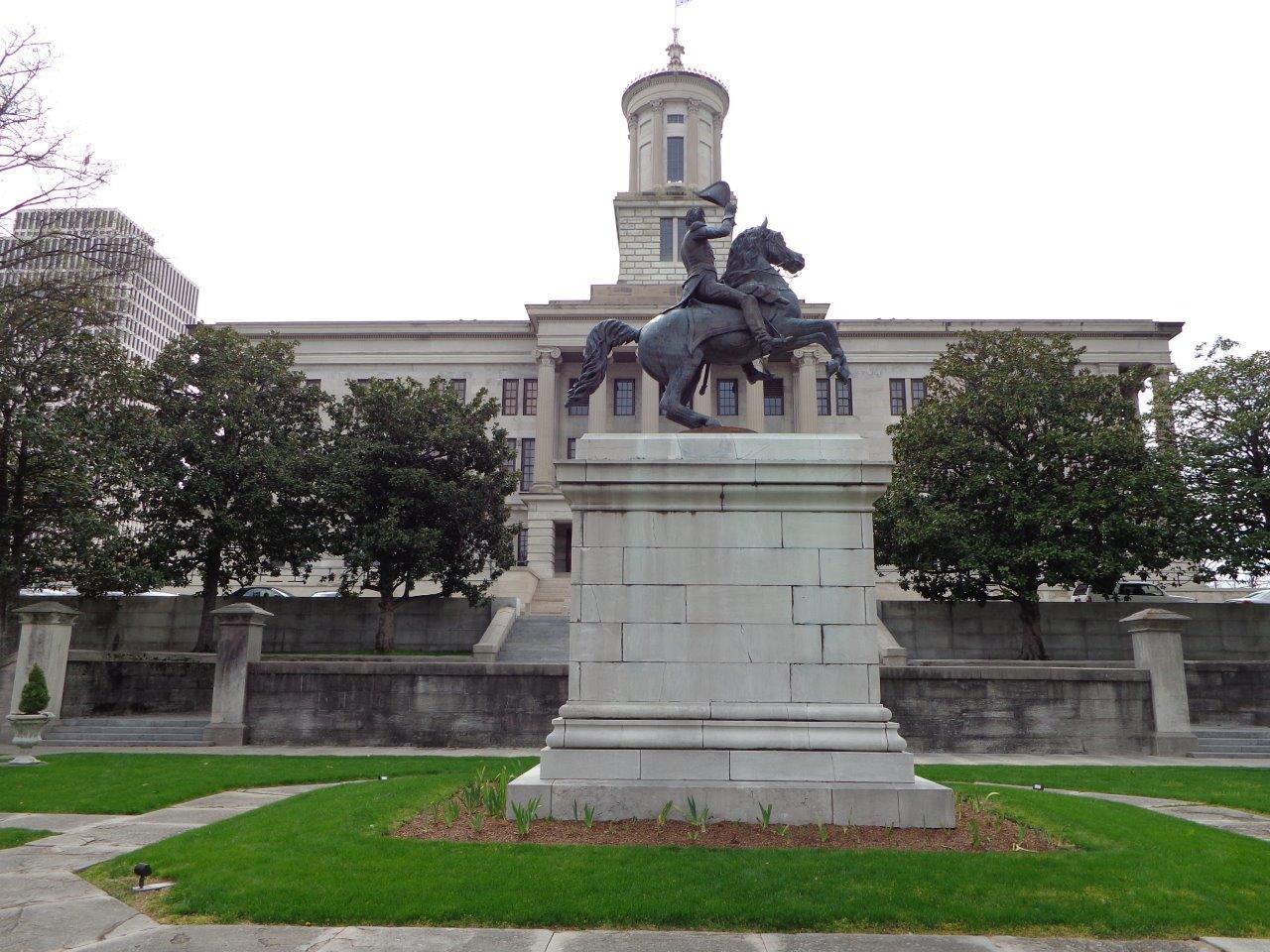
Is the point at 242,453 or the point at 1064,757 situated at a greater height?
the point at 242,453

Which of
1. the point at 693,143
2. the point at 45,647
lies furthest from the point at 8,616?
the point at 693,143


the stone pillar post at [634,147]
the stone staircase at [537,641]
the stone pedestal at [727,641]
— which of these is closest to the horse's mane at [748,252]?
the stone pedestal at [727,641]

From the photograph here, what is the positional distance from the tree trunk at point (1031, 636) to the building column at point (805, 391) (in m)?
23.7

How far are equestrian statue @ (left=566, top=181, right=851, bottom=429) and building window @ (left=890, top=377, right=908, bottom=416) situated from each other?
43.9 m

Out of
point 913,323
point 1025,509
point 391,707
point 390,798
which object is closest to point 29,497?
point 391,707

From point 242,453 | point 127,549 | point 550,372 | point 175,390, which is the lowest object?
point 127,549

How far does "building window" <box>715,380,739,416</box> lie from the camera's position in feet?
177

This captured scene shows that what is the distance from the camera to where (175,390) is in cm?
3008

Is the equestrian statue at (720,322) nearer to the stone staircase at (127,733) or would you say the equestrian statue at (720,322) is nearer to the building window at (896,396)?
the stone staircase at (127,733)

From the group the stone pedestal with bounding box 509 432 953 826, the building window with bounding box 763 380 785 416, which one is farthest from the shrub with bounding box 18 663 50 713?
the building window with bounding box 763 380 785 416

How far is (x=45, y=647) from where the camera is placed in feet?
69.5

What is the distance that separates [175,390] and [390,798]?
23235 mm

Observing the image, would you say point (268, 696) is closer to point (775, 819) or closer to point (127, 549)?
point (127, 549)

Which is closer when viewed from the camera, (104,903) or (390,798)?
(104,903)
